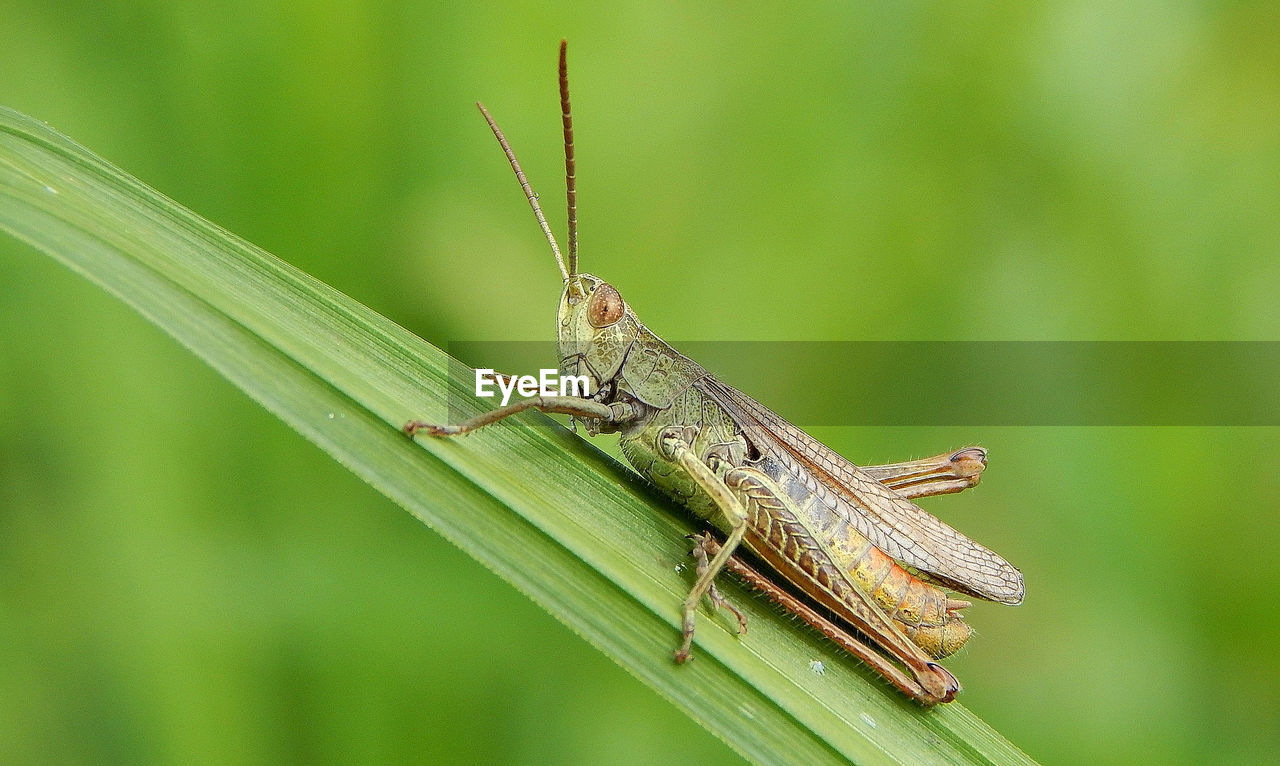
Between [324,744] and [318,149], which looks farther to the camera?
[318,149]

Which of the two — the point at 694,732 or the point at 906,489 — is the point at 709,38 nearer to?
the point at 906,489

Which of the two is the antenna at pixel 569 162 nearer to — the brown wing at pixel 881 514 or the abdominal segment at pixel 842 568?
the brown wing at pixel 881 514

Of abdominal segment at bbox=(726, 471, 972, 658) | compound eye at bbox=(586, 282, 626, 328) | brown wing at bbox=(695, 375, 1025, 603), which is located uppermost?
compound eye at bbox=(586, 282, 626, 328)

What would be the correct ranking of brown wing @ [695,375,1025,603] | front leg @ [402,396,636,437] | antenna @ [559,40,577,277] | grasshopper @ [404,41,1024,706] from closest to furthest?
front leg @ [402,396,636,437] < antenna @ [559,40,577,277] < grasshopper @ [404,41,1024,706] < brown wing @ [695,375,1025,603]

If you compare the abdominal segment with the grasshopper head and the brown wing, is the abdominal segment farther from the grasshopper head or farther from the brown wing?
the grasshopper head

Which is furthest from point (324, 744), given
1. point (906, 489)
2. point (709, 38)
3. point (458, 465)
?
point (709, 38)

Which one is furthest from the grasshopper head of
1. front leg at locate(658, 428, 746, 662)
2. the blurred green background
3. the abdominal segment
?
the abdominal segment
